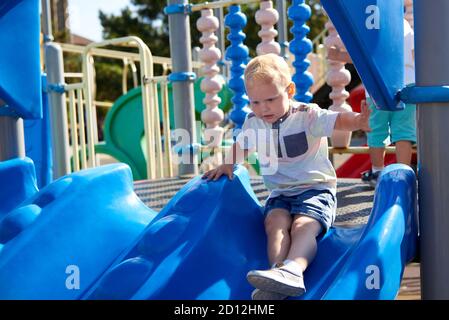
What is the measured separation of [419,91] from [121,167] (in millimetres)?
1136

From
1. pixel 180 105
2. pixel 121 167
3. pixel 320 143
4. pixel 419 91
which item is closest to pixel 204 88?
pixel 180 105

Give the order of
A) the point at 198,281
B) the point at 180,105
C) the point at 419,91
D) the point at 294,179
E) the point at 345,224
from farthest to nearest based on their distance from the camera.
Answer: the point at 180,105 → the point at 345,224 → the point at 294,179 → the point at 198,281 → the point at 419,91

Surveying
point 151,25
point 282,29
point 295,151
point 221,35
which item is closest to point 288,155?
point 295,151

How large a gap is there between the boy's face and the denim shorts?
9.8 inches

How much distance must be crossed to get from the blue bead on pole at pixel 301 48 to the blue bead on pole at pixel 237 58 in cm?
35

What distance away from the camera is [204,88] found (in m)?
4.13

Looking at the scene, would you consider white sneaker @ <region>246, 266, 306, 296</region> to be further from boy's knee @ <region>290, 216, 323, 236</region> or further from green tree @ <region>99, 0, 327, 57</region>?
green tree @ <region>99, 0, 327, 57</region>

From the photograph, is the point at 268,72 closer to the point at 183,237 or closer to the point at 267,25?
the point at 183,237

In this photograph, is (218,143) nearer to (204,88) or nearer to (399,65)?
(204,88)

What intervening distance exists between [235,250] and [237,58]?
2.14 metres

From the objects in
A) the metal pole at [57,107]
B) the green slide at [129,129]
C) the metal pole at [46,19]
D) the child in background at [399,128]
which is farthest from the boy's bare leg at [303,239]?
the green slide at [129,129]

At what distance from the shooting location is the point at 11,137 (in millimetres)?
2658

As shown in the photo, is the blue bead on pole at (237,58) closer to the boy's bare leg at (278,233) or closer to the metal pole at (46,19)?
the metal pole at (46,19)
